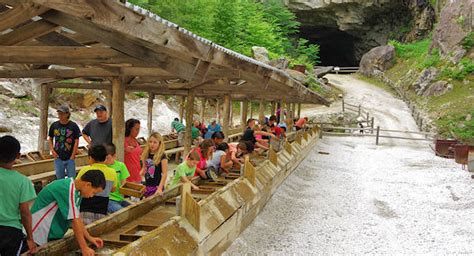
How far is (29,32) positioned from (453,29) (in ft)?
115

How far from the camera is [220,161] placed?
855 centimetres

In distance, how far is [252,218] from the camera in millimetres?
7773

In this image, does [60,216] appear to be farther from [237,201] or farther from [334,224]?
[334,224]

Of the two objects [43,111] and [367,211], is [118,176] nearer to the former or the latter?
[367,211]

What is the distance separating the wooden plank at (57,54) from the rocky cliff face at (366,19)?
4427 centimetres

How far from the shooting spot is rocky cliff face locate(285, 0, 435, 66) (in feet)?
148

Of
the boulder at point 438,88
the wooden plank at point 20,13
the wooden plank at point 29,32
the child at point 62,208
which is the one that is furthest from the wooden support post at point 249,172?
the boulder at point 438,88

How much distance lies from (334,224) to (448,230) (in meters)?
2.00

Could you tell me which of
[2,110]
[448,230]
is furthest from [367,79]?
[448,230]

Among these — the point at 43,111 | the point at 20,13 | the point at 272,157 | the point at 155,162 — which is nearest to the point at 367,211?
the point at 272,157

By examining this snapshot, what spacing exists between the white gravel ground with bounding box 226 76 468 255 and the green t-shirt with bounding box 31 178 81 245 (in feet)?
9.53

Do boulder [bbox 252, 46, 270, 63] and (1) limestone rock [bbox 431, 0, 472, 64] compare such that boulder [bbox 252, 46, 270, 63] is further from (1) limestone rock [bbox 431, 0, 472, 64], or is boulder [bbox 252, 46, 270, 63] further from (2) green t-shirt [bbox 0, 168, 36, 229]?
(2) green t-shirt [bbox 0, 168, 36, 229]

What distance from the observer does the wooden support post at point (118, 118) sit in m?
7.04

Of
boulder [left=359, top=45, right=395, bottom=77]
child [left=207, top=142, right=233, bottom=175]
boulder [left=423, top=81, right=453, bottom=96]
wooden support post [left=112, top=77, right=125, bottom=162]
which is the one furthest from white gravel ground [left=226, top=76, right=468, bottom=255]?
boulder [left=359, top=45, right=395, bottom=77]
